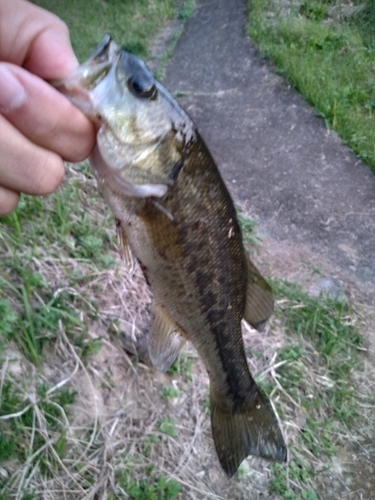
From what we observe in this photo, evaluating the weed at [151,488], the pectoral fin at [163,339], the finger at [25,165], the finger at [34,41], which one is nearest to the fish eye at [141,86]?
the finger at [34,41]

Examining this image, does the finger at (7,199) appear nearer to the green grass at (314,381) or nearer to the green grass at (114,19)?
the green grass at (314,381)

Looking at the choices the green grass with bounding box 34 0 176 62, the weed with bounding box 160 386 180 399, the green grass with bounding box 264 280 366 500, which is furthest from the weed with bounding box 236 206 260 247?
the green grass with bounding box 34 0 176 62

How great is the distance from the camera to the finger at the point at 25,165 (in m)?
1.13

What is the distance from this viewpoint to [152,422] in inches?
98.7

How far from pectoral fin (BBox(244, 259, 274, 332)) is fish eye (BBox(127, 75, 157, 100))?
765 millimetres

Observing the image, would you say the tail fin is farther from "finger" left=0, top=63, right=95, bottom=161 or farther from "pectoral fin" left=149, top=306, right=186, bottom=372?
"finger" left=0, top=63, right=95, bottom=161

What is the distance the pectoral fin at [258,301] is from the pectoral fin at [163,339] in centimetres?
28

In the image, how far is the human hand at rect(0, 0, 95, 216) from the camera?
3.52 ft

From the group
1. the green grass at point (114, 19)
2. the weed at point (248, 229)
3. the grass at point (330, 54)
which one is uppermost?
the grass at point (330, 54)

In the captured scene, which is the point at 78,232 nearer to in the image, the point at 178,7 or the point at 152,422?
the point at 152,422

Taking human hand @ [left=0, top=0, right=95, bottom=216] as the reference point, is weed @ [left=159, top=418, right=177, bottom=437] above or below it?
below

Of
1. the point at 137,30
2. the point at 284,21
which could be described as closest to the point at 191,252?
the point at 284,21

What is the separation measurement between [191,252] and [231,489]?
1667 millimetres

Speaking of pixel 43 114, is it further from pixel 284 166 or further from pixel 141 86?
pixel 284 166
